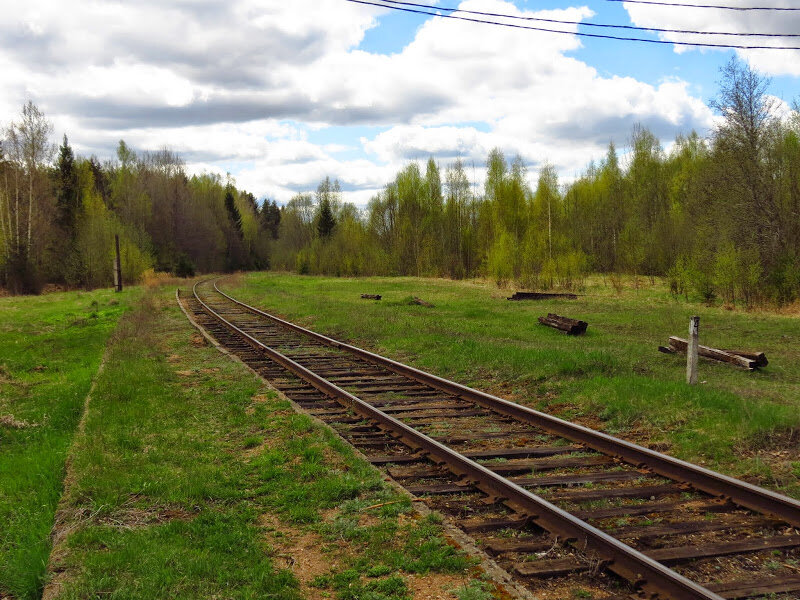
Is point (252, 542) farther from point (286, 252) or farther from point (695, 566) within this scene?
point (286, 252)

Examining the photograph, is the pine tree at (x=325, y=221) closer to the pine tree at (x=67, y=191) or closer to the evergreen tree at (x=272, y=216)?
the pine tree at (x=67, y=191)

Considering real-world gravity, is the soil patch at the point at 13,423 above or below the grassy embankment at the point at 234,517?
below

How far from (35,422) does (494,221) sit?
150 ft

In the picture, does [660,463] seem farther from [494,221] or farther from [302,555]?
[494,221]

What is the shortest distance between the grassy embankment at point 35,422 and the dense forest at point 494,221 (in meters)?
21.4

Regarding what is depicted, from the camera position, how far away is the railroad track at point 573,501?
4039mm

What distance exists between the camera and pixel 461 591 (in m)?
3.90

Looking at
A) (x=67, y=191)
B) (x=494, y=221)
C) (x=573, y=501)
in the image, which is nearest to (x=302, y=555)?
(x=573, y=501)

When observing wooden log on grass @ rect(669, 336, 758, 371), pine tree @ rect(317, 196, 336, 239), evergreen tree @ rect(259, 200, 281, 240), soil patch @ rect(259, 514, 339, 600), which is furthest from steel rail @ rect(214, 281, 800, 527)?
evergreen tree @ rect(259, 200, 281, 240)

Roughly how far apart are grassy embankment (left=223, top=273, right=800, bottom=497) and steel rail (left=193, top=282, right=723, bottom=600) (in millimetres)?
2452

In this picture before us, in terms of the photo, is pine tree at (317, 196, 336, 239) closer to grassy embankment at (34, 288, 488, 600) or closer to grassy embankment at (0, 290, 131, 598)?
grassy embankment at (0, 290, 131, 598)

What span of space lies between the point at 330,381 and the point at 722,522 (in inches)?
272

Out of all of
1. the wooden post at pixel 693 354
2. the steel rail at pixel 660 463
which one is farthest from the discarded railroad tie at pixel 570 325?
the steel rail at pixel 660 463

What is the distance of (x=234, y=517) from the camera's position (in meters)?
A: 5.20
